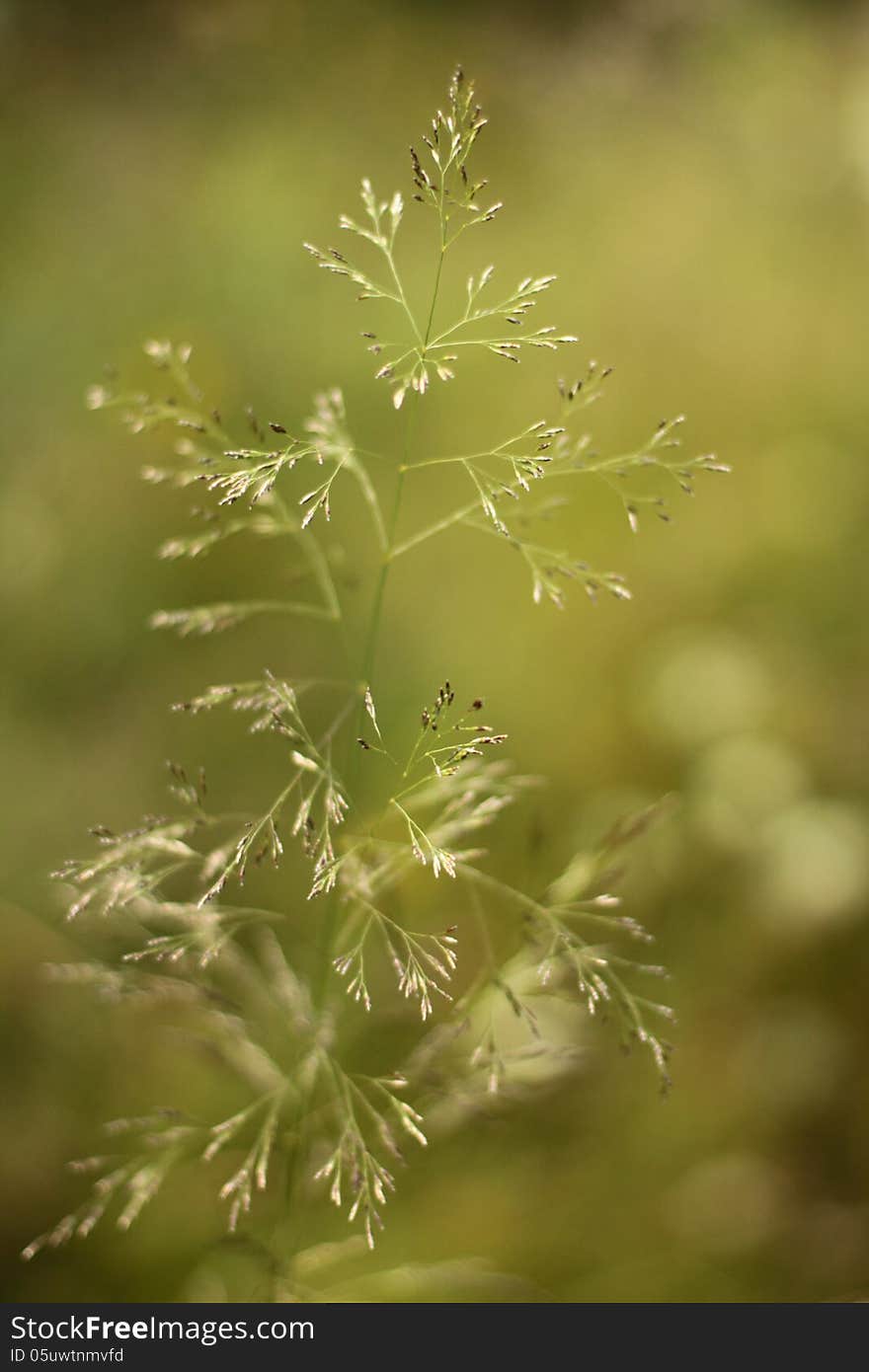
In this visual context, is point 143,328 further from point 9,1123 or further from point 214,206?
point 9,1123

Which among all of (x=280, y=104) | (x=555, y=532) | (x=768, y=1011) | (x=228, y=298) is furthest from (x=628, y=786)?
(x=280, y=104)

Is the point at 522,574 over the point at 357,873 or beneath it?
beneath

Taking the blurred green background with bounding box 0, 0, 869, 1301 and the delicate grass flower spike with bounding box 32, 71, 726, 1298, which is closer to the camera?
the delicate grass flower spike with bounding box 32, 71, 726, 1298

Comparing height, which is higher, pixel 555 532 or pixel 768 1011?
pixel 555 532

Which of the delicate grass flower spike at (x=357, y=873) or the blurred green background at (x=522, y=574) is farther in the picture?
the blurred green background at (x=522, y=574)
